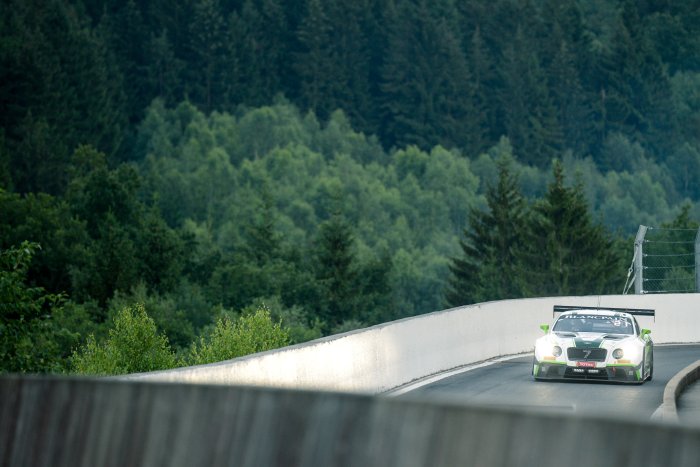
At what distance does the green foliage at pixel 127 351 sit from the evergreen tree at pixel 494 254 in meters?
79.5

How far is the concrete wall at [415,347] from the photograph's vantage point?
16.2m

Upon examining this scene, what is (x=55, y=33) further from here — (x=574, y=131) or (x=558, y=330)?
(x=558, y=330)

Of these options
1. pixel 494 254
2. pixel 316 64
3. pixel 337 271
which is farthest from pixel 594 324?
pixel 316 64

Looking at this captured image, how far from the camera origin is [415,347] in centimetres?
2408

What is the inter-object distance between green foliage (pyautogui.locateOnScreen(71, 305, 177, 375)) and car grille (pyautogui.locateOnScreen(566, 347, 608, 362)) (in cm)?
1653

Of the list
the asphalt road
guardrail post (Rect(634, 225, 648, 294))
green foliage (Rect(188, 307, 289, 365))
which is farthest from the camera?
guardrail post (Rect(634, 225, 648, 294))

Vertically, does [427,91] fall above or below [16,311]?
below

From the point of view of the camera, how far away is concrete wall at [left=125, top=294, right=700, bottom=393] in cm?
1623

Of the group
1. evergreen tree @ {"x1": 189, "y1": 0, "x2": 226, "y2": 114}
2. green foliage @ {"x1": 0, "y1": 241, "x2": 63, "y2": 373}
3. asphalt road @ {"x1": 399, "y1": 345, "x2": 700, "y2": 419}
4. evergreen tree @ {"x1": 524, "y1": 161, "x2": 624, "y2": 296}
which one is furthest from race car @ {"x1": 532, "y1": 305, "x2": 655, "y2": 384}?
evergreen tree @ {"x1": 189, "y1": 0, "x2": 226, "y2": 114}

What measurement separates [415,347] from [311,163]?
151m

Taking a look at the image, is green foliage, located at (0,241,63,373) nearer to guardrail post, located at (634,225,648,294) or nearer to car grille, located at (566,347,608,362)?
car grille, located at (566,347,608,362)

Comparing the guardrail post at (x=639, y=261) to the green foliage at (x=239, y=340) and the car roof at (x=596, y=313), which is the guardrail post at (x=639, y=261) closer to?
the green foliage at (x=239, y=340)

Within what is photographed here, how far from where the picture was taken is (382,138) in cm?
19338

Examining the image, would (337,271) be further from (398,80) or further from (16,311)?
(16,311)
